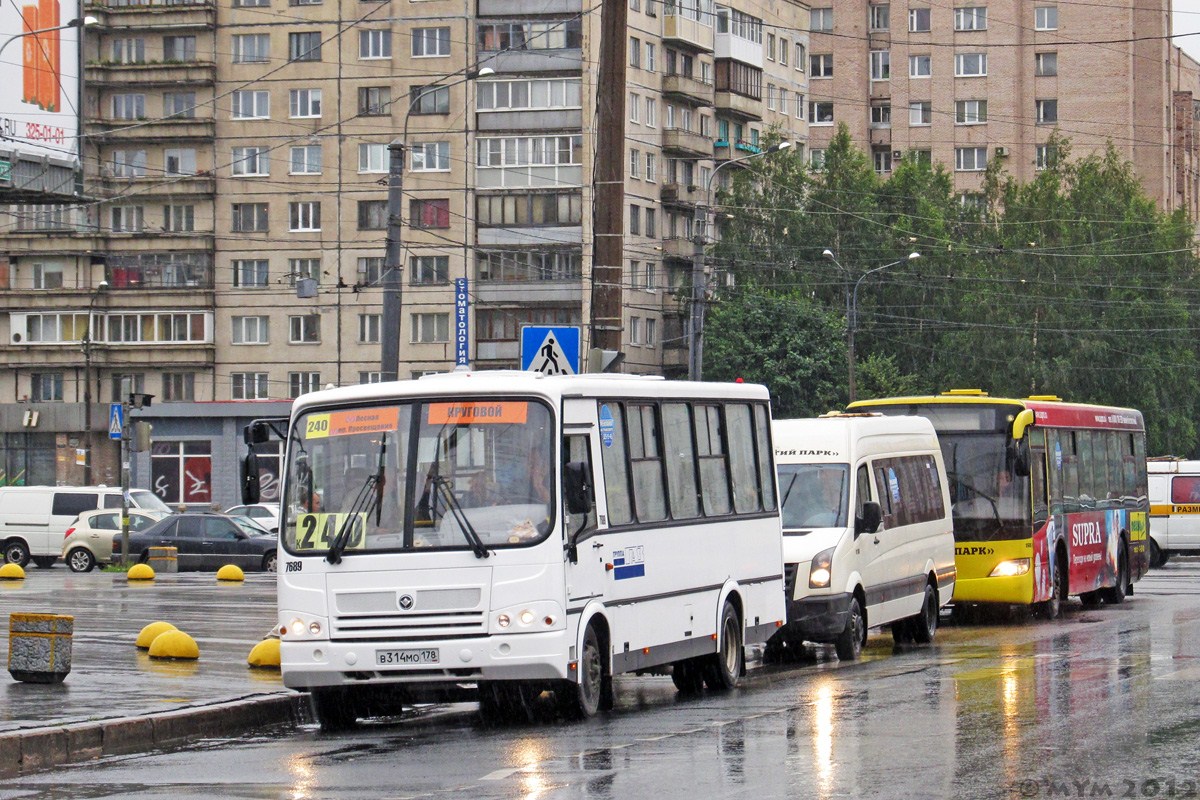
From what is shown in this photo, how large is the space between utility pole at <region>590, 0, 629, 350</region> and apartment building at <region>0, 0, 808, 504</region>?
53950 mm

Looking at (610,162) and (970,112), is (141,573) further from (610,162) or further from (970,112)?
(970,112)

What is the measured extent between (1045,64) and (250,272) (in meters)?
44.1

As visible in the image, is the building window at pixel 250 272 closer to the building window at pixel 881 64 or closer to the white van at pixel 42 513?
the white van at pixel 42 513

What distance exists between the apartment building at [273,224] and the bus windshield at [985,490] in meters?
49.0

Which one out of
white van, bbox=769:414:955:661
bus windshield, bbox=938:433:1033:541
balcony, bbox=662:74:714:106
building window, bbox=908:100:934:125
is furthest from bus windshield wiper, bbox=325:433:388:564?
building window, bbox=908:100:934:125

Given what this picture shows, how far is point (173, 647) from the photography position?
18016 millimetres

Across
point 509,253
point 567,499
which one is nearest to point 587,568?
point 567,499

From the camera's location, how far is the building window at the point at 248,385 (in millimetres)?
77375

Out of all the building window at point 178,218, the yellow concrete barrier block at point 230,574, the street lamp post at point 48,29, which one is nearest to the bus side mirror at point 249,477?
the street lamp post at point 48,29

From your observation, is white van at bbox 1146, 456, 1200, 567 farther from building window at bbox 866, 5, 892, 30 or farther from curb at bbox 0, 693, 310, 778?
building window at bbox 866, 5, 892, 30

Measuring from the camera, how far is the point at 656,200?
77.8 m

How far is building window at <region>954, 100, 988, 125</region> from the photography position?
99.7 meters

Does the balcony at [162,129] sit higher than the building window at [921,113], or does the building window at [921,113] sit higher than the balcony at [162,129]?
the building window at [921,113]

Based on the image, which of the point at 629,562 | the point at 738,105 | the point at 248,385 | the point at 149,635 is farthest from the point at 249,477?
the point at 738,105
